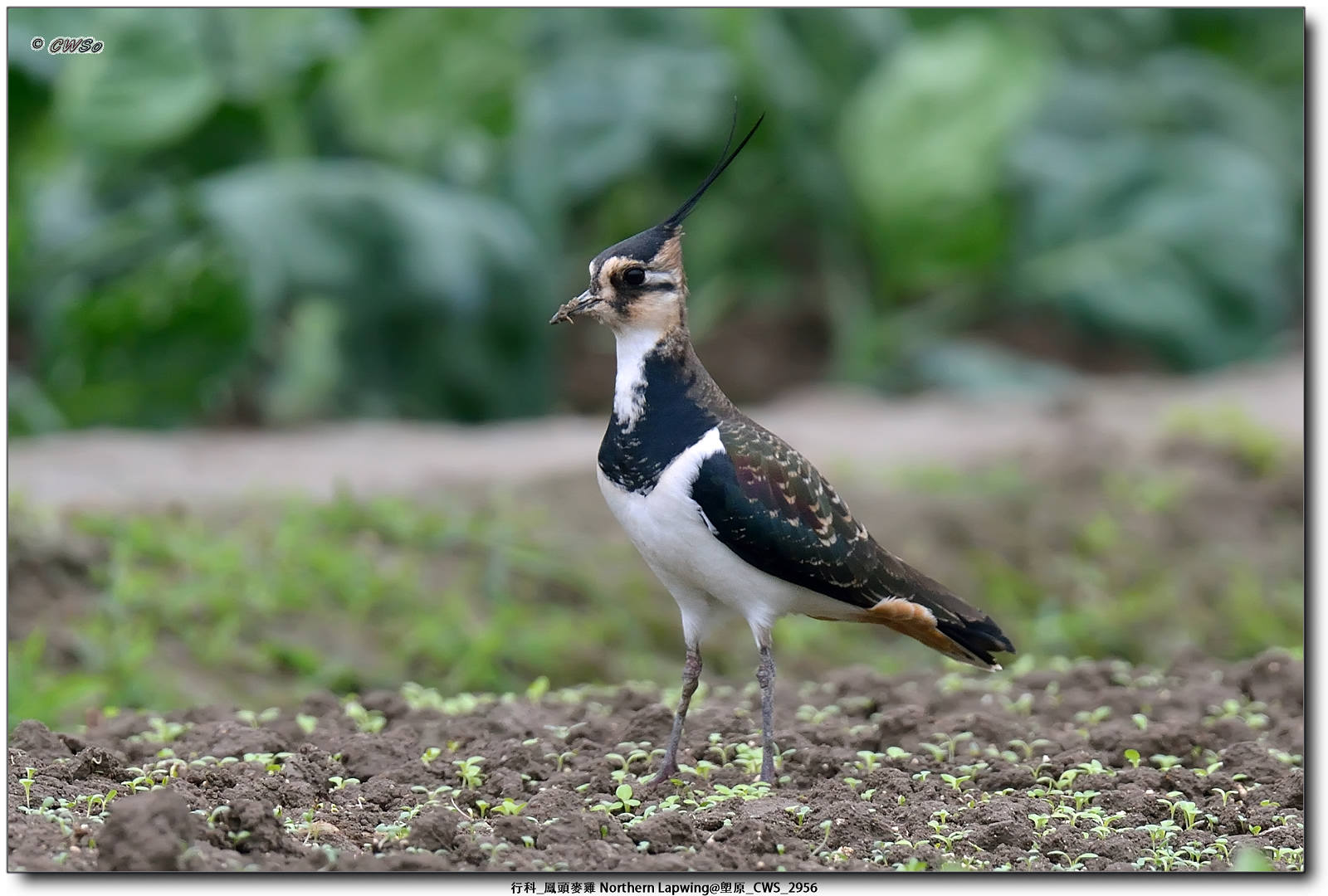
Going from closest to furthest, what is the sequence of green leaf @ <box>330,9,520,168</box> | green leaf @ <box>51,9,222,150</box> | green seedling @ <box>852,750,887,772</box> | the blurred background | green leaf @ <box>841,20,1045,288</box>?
1. green seedling @ <box>852,750,887,772</box>
2. the blurred background
3. green leaf @ <box>51,9,222,150</box>
4. green leaf @ <box>330,9,520,168</box>
5. green leaf @ <box>841,20,1045,288</box>

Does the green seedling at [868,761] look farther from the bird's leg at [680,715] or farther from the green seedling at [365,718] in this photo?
the green seedling at [365,718]

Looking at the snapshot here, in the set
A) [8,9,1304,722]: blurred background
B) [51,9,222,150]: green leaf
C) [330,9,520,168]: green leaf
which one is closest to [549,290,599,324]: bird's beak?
[8,9,1304,722]: blurred background

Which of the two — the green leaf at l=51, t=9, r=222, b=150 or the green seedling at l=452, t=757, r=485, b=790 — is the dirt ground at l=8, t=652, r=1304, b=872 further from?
the green leaf at l=51, t=9, r=222, b=150

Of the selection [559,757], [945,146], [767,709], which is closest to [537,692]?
[559,757]

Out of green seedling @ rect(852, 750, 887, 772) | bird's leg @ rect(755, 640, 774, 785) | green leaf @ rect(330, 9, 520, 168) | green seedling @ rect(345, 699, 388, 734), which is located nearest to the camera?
bird's leg @ rect(755, 640, 774, 785)

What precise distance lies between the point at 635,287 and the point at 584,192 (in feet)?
17.9

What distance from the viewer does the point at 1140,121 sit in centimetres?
1011

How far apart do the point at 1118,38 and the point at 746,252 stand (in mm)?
3142

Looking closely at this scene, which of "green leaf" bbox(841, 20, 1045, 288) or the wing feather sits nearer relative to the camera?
the wing feather

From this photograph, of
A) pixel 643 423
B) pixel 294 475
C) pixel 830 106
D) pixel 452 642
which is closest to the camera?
pixel 643 423

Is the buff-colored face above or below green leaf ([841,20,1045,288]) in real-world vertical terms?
below

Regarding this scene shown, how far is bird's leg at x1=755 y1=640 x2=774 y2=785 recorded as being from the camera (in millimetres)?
3645

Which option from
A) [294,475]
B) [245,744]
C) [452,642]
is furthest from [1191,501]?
[245,744]

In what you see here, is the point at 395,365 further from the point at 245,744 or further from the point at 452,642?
the point at 245,744
